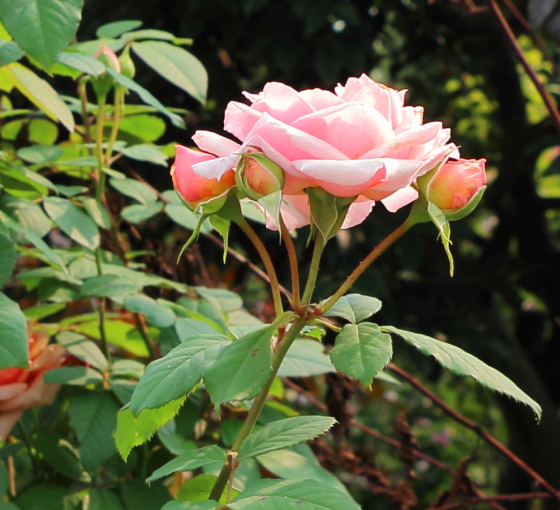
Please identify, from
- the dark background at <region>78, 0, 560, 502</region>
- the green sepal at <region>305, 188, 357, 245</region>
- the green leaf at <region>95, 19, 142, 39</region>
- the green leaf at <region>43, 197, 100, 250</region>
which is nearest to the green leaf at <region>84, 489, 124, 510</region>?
the green leaf at <region>43, 197, 100, 250</region>

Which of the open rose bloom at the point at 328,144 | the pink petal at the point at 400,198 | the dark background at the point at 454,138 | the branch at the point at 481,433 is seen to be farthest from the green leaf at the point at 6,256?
the dark background at the point at 454,138

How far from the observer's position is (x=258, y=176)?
0.35m

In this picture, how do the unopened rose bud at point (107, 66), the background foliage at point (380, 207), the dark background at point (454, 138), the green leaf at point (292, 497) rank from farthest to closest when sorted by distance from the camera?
the dark background at point (454, 138) < the background foliage at point (380, 207) < the unopened rose bud at point (107, 66) < the green leaf at point (292, 497)

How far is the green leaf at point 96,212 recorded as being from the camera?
666mm

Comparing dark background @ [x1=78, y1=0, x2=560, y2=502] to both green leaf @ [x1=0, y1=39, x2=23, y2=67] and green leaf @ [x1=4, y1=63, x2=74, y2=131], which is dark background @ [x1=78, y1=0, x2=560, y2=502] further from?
green leaf @ [x1=0, y1=39, x2=23, y2=67]

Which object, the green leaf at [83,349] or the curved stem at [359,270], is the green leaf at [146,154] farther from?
the curved stem at [359,270]

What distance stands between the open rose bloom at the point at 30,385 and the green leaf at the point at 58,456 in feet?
0.09

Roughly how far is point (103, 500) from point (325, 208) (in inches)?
13.0

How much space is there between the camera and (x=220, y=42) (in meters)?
1.85

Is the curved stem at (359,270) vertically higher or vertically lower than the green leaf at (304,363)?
higher

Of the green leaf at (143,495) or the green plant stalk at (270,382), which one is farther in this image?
the green leaf at (143,495)

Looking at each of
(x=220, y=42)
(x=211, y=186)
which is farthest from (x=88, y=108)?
(x=220, y=42)

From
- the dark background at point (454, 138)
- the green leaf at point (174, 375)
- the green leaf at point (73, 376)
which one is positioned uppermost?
the green leaf at point (174, 375)

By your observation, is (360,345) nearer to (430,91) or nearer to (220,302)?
(220,302)
